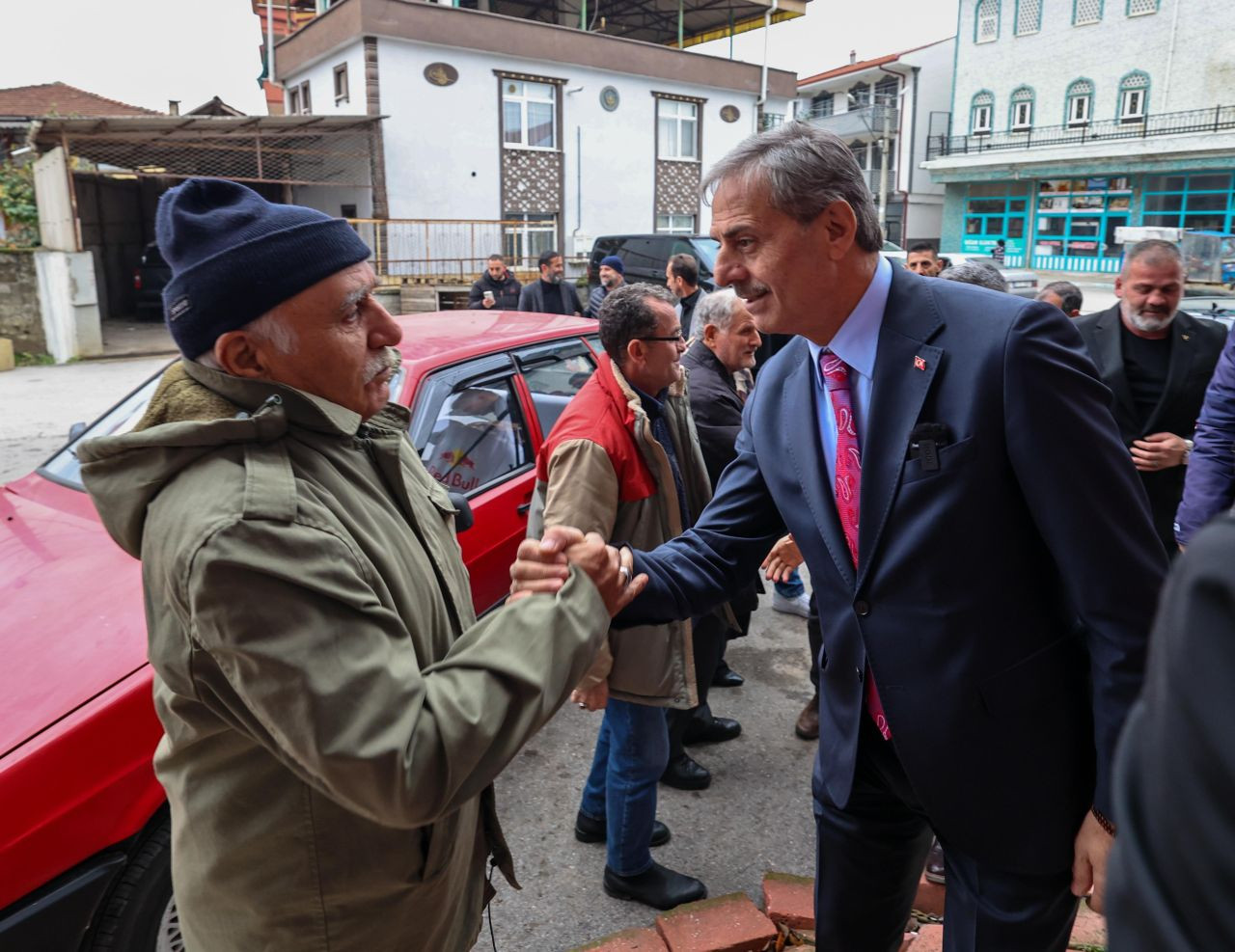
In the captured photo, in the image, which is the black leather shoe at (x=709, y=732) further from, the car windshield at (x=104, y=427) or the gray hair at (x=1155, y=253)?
the gray hair at (x=1155, y=253)

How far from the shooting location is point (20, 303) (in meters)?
15.1

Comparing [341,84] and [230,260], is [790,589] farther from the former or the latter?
[341,84]

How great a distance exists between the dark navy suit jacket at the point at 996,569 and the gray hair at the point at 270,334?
1071 mm

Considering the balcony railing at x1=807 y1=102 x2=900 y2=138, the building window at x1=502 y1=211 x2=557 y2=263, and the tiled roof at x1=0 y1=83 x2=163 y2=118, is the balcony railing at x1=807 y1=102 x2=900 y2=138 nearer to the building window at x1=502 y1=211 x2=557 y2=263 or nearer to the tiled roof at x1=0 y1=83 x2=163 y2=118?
the building window at x1=502 y1=211 x2=557 y2=263

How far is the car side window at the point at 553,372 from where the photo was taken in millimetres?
4457

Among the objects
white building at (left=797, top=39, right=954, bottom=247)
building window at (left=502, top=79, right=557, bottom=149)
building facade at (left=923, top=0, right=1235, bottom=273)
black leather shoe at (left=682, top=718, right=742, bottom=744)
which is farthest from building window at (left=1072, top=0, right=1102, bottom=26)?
black leather shoe at (left=682, top=718, right=742, bottom=744)

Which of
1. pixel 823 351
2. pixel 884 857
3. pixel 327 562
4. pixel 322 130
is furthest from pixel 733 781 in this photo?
pixel 322 130

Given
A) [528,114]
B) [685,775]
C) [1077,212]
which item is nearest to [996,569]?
[685,775]

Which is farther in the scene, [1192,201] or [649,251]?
[1192,201]

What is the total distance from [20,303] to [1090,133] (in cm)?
3516

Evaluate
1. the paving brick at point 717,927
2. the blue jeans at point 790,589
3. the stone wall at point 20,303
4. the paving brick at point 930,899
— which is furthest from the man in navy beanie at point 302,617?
the stone wall at point 20,303

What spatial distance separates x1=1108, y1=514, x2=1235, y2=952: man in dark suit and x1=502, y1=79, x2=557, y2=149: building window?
2614 cm

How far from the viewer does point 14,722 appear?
2189mm

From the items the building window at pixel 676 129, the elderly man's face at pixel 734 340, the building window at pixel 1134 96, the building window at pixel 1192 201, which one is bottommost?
the elderly man's face at pixel 734 340
